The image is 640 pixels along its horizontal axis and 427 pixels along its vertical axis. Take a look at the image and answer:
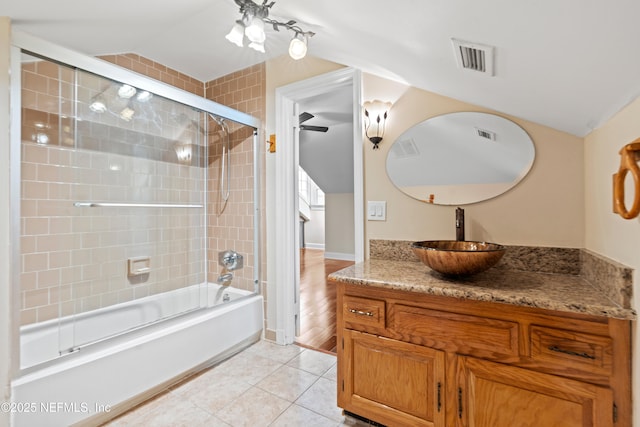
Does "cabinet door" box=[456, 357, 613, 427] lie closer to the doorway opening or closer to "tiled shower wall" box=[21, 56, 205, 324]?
the doorway opening

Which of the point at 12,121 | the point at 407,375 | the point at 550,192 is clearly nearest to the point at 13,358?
the point at 12,121

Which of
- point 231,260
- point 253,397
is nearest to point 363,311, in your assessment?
point 253,397

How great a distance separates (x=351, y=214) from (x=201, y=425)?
4.64 meters

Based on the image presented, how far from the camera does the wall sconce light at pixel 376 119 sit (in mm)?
1937

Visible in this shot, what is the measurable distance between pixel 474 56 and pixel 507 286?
94cm

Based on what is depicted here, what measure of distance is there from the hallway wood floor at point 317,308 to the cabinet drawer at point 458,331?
4.03ft

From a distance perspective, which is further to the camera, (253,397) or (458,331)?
(253,397)

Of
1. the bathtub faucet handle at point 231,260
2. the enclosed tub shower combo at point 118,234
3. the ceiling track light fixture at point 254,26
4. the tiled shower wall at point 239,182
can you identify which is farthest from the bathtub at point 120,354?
the ceiling track light fixture at point 254,26

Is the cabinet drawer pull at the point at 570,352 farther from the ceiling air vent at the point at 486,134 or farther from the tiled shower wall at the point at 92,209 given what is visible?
the tiled shower wall at the point at 92,209

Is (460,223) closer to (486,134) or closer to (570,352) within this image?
(486,134)

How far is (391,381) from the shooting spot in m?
1.35

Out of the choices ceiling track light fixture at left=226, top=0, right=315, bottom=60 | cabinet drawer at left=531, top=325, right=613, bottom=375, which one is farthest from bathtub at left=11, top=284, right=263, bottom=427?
cabinet drawer at left=531, top=325, right=613, bottom=375

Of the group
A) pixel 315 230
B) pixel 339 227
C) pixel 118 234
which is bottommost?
pixel 315 230

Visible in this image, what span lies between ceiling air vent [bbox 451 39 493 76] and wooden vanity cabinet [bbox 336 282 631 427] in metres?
0.93
